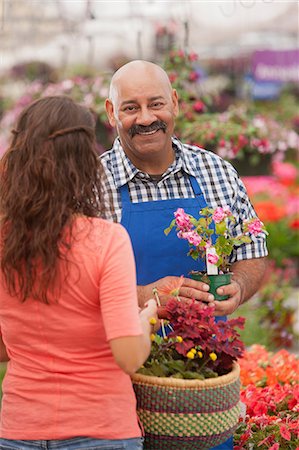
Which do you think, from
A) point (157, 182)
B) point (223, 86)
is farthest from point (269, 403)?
point (223, 86)

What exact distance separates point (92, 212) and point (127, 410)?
522mm

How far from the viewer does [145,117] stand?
131 inches

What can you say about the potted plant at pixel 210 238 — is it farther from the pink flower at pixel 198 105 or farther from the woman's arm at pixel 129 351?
the pink flower at pixel 198 105

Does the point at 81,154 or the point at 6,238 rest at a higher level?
the point at 81,154

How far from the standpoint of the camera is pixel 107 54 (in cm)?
1298

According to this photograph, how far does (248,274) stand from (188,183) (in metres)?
0.40

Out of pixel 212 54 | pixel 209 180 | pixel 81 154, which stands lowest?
pixel 212 54

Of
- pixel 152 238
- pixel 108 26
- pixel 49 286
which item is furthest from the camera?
pixel 108 26

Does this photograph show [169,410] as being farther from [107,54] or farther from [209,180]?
[107,54]

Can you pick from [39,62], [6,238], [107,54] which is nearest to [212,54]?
[107,54]

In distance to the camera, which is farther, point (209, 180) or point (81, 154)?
point (209, 180)

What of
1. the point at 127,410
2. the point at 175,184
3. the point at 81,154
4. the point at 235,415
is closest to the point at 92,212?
the point at 81,154

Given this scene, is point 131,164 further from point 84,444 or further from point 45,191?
point 84,444

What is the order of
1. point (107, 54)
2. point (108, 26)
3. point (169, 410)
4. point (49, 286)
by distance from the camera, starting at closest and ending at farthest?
point (49, 286)
point (169, 410)
point (108, 26)
point (107, 54)
